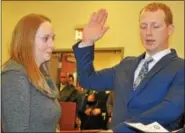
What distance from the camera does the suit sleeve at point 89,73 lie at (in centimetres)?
145

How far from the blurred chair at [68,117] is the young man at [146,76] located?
2.44 metres

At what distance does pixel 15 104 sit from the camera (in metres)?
1.50

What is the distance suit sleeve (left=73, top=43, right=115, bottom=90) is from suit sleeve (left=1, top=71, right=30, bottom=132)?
0.26m

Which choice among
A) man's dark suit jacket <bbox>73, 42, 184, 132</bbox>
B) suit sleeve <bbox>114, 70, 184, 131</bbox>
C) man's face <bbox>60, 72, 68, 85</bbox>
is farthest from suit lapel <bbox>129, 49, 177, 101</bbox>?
man's face <bbox>60, 72, 68, 85</bbox>

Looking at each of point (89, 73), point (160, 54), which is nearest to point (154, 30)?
point (160, 54)

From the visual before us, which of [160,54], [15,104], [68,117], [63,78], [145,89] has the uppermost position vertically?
[160,54]

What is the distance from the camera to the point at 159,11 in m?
1.39

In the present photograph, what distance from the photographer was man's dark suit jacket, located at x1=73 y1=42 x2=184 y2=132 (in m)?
1.19

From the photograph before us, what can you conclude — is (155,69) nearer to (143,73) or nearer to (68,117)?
(143,73)

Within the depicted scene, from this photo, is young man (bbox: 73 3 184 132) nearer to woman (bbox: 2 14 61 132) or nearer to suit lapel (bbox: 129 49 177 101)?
suit lapel (bbox: 129 49 177 101)

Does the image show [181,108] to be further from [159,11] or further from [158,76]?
[159,11]

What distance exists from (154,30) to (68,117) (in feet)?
9.26

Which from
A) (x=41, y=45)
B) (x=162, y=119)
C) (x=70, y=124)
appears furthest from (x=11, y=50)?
(x=70, y=124)

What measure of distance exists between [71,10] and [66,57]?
0.81m
